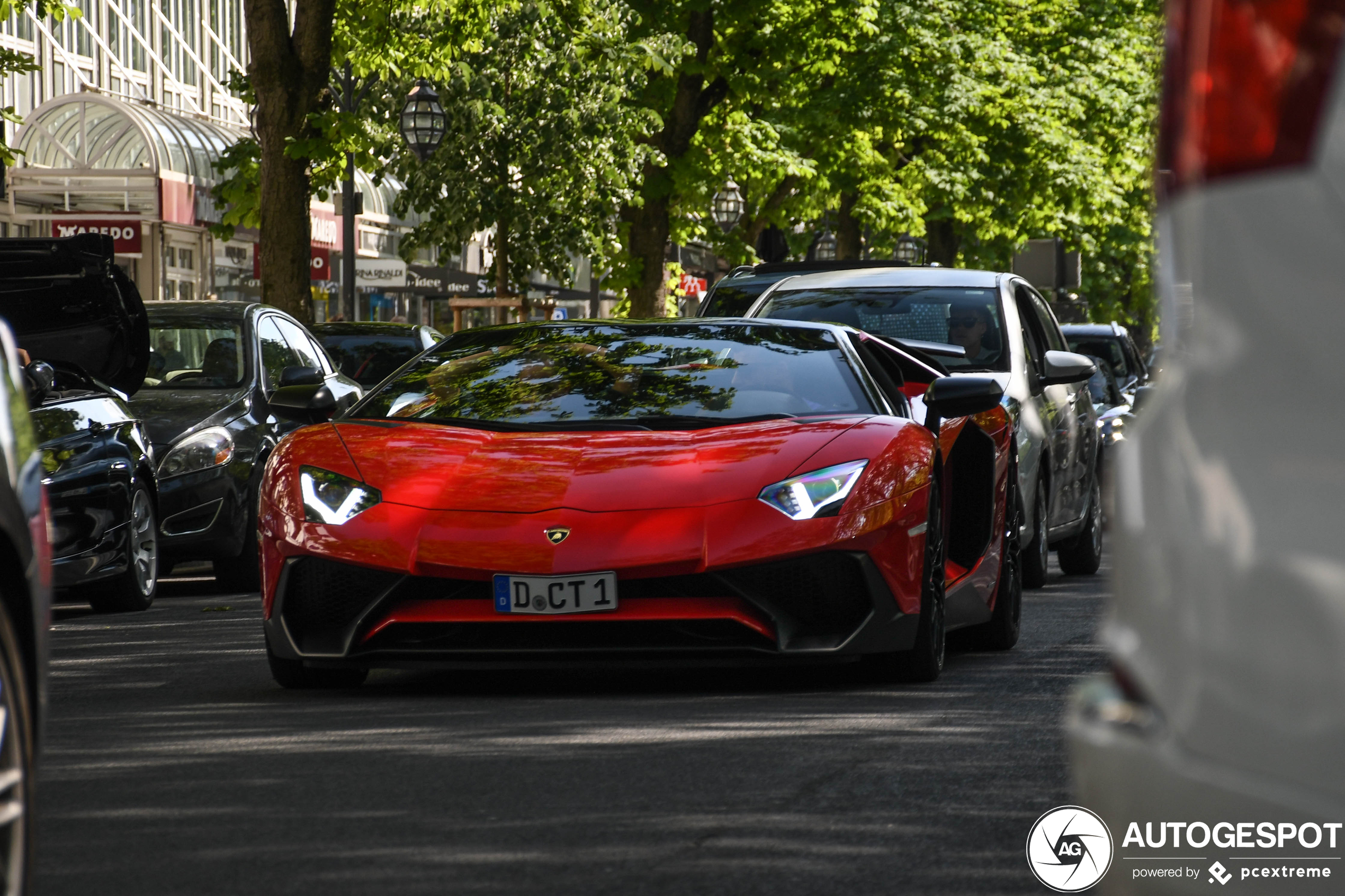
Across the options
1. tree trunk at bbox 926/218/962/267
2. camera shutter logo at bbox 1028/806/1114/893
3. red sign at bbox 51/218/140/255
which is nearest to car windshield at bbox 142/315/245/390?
camera shutter logo at bbox 1028/806/1114/893

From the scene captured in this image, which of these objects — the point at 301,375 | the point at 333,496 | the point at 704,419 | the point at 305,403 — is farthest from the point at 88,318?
the point at 704,419

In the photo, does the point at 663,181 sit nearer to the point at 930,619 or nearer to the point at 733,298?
the point at 733,298

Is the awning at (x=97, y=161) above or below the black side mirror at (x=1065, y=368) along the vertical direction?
above

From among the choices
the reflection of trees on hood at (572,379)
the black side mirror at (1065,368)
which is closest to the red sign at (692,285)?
the black side mirror at (1065,368)

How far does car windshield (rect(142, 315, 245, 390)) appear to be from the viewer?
44.3 ft

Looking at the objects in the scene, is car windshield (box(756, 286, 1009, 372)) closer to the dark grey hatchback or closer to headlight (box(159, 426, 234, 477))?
the dark grey hatchback

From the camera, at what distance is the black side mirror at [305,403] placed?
8.43 meters

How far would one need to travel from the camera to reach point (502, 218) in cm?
3334

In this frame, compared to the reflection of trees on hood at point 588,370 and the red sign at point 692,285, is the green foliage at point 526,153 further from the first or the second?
the reflection of trees on hood at point 588,370

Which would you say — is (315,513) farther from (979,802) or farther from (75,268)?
(75,268)

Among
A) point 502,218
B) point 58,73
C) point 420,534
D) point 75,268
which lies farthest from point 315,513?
point 58,73

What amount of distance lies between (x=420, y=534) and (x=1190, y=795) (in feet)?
16.7

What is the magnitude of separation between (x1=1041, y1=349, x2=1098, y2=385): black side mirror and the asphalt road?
289 centimetres

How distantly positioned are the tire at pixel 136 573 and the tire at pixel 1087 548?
5376mm
